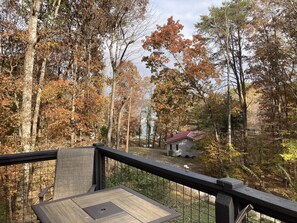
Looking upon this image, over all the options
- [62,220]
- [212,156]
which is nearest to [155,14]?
[212,156]

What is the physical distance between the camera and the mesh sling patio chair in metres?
2.45

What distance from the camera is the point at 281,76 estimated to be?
10.9m

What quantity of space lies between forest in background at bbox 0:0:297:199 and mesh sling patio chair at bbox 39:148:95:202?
4.92 m

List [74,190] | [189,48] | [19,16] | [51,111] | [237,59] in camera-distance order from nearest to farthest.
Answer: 1. [74,190]
2. [19,16]
3. [51,111]
4. [189,48]
5. [237,59]

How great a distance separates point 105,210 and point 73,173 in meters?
1.06

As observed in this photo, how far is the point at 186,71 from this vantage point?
38.9 ft

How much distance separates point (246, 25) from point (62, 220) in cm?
1371

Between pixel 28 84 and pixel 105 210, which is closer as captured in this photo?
pixel 105 210

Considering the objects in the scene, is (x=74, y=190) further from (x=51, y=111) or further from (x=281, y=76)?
(x=281, y=76)

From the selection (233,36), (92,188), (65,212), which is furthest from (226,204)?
(233,36)

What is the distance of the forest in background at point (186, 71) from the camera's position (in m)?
8.78

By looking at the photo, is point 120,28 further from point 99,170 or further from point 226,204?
point 226,204

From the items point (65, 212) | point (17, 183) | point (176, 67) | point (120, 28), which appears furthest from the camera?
point (176, 67)

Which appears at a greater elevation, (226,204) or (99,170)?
(226,204)
